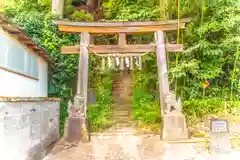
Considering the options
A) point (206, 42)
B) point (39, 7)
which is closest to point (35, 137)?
point (206, 42)

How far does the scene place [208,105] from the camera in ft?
36.2

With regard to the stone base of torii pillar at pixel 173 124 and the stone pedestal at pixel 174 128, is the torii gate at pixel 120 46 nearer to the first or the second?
the stone base of torii pillar at pixel 173 124

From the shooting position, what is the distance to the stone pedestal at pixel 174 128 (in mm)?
8820

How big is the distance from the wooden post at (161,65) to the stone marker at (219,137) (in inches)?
91.4

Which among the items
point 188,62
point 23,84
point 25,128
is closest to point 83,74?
point 23,84

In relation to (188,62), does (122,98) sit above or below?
below

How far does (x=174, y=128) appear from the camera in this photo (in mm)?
8883

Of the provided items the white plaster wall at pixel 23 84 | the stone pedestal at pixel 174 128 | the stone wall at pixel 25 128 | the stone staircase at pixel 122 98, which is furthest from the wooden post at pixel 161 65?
the white plaster wall at pixel 23 84

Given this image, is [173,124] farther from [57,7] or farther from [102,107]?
[57,7]

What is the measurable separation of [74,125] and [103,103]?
4.62m

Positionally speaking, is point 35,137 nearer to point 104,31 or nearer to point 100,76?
point 104,31

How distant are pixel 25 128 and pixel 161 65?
563 cm

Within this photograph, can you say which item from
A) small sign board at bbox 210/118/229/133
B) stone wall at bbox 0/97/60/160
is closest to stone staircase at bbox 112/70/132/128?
stone wall at bbox 0/97/60/160

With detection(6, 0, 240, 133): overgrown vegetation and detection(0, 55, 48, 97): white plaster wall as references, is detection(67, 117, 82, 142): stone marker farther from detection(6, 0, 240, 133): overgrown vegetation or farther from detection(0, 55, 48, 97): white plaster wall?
detection(6, 0, 240, 133): overgrown vegetation
